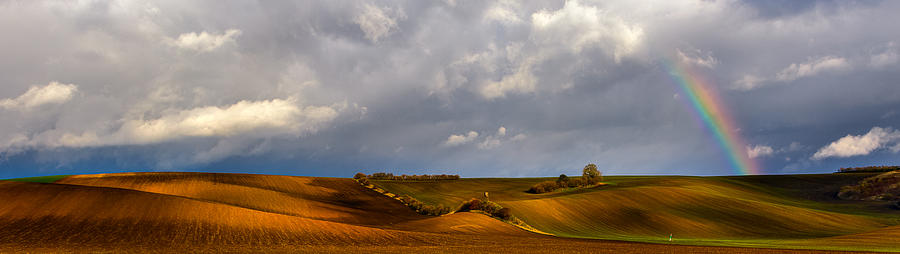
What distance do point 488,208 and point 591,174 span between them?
5329 cm

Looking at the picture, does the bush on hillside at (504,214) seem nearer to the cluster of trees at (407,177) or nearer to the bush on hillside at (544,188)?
the bush on hillside at (544,188)

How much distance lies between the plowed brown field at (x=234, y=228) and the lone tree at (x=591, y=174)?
48.8 metres

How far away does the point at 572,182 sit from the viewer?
336 feet

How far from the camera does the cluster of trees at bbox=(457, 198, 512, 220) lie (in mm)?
55156

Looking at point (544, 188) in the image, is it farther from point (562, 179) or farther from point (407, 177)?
point (407, 177)

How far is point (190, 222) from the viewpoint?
4372 centimetres

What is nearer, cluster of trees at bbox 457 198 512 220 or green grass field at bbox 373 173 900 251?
green grass field at bbox 373 173 900 251

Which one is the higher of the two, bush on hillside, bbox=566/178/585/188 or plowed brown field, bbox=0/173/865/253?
bush on hillside, bbox=566/178/585/188

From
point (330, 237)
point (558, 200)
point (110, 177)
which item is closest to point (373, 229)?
point (330, 237)

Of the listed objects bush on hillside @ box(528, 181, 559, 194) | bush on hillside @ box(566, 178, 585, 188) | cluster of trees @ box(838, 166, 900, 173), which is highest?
cluster of trees @ box(838, 166, 900, 173)

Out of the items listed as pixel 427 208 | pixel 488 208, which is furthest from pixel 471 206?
pixel 427 208

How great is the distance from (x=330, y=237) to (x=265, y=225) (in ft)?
24.7

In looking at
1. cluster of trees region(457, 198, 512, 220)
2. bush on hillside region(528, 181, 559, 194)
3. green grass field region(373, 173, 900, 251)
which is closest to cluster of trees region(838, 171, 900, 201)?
green grass field region(373, 173, 900, 251)

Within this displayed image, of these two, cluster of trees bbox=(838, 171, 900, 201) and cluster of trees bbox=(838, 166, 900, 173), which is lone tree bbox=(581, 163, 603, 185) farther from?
cluster of trees bbox=(838, 166, 900, 173)
